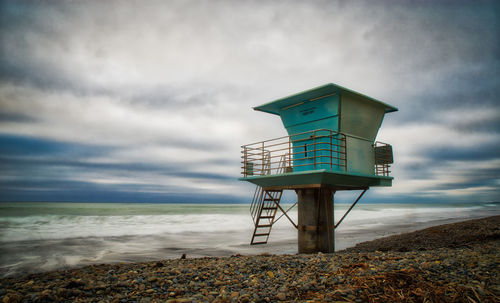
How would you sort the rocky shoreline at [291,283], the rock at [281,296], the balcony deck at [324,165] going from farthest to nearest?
the balcony deck at [324,165], the rock at [281,296], the rocky shoreline at [291,283]

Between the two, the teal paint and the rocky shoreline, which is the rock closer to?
the rocky shoreline

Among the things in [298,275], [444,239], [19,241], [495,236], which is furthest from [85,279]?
[19,241]

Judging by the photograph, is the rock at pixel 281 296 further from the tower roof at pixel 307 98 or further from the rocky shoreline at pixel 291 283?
the tower roof at pixel 307 98

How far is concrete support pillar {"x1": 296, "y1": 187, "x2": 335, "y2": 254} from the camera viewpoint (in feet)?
41.6

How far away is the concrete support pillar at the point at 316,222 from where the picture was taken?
12680mm

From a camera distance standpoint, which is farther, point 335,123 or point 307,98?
point 307,98

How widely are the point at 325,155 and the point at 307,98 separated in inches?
101

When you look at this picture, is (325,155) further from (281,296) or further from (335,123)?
(281,296)

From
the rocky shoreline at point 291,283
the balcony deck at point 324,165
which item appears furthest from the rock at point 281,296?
the balcony deck at point 324,165

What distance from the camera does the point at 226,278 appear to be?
667 cm

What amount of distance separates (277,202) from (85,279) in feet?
31.2

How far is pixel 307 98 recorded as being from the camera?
505 inches

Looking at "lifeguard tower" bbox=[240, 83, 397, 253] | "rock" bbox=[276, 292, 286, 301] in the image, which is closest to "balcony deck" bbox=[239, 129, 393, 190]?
"lifeguard tower" bbox=[240, 83, 397, 253]

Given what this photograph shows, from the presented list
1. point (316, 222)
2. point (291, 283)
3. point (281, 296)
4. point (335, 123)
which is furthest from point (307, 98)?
point (281, 296)
